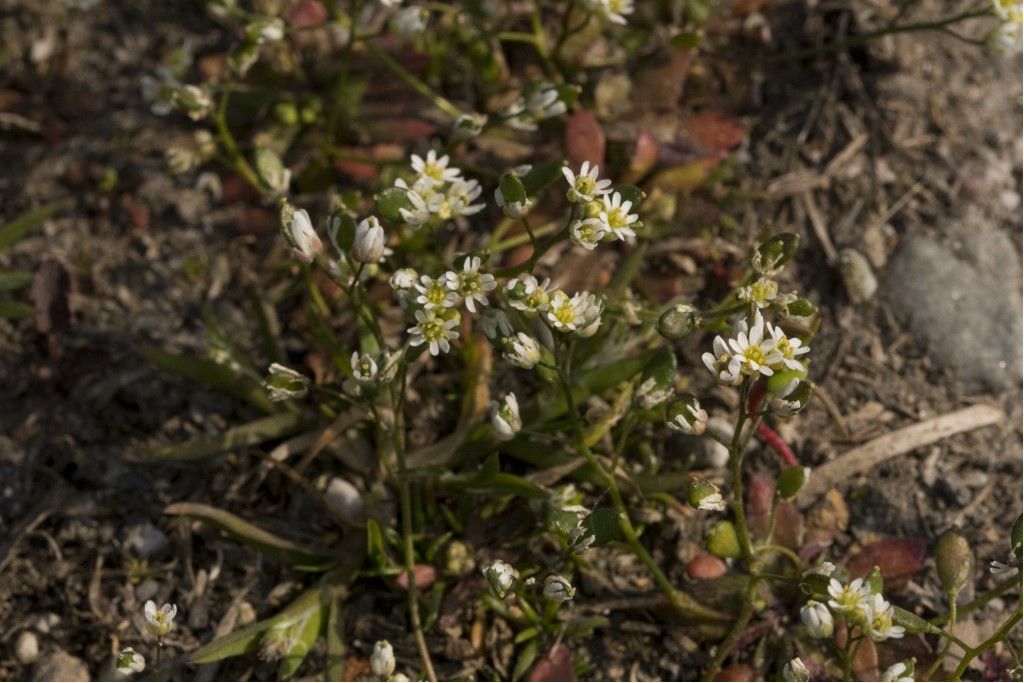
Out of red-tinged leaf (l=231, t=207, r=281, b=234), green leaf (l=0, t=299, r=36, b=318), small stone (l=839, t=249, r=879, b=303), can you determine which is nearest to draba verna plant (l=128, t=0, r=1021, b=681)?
red-tinged leaf (l=231, t=207, r=281, b=234)

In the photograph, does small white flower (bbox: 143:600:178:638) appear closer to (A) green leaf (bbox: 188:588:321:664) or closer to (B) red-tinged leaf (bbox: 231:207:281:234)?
(A) green leaf (bbox: 188:588:321:664)

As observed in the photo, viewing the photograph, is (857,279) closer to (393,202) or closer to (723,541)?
(723,541)

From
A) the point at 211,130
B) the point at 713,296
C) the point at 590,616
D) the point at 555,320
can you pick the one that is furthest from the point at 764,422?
the point at 211,130

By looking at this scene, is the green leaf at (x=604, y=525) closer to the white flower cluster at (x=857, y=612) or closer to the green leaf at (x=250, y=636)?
the white flower cluster at (x=857, y=612)

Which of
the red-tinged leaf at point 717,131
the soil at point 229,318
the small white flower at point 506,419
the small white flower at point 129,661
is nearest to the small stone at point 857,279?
the soil at point 229,318

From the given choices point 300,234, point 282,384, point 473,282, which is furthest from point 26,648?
point 473,282
